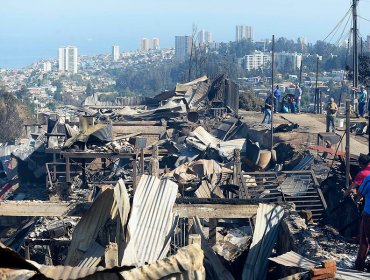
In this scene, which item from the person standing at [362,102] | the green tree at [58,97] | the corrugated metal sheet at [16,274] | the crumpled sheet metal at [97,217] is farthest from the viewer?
the green tree at [58,97]

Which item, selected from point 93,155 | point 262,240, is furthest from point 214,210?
point 93,155

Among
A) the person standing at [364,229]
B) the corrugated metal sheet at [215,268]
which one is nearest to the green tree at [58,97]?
the corrugated metal sheet at [215,268]

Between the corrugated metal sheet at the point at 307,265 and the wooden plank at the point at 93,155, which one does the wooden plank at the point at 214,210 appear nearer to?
the corrugated metal sheet at the point at 307,265

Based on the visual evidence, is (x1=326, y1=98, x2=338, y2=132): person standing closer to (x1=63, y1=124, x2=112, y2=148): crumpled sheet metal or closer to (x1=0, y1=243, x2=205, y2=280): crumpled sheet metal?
(x1=63, y1=124, x2=112, y2=148): crumpled sheet metal

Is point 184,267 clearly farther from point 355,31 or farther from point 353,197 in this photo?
point 355,31

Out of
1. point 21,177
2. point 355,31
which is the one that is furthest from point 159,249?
point 355,31
